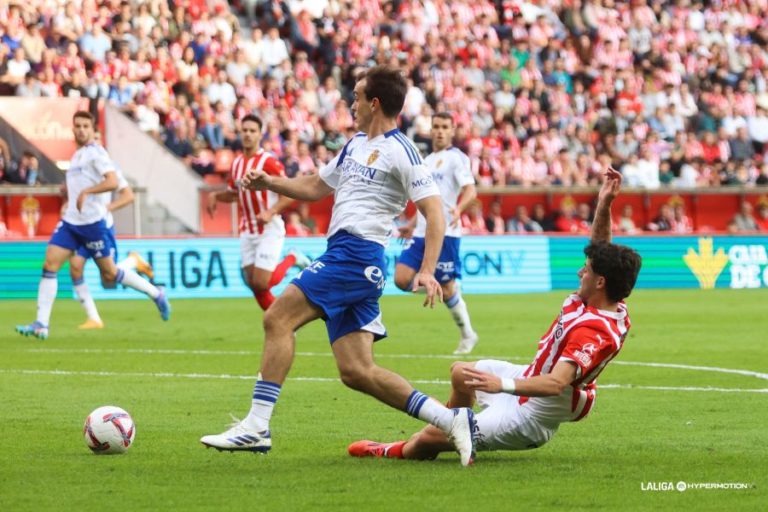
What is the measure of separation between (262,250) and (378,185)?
866 cm

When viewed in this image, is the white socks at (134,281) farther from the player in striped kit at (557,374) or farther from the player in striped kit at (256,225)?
the player in striped kit at (557,374)

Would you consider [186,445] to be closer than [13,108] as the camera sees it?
Yes

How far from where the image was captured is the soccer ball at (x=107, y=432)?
8.34 meters

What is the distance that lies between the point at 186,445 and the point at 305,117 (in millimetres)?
→ 22489

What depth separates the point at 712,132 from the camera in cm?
3609

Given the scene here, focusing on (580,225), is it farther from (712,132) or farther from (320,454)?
(320,454)

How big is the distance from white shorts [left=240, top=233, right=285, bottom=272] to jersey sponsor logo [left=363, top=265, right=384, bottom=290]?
8.67 m

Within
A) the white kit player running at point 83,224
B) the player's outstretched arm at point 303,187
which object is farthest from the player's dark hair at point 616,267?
the white kit player running at point 83,224

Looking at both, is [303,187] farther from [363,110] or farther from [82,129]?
[82,129]

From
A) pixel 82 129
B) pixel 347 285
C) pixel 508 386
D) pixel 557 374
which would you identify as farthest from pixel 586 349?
pixel 82 129

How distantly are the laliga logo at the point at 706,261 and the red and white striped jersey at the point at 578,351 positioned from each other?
22.2 meters

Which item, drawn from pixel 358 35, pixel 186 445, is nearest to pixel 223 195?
pixel 186 445

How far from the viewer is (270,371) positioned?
822cm

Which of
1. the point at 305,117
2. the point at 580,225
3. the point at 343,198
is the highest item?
the point at 343,198
